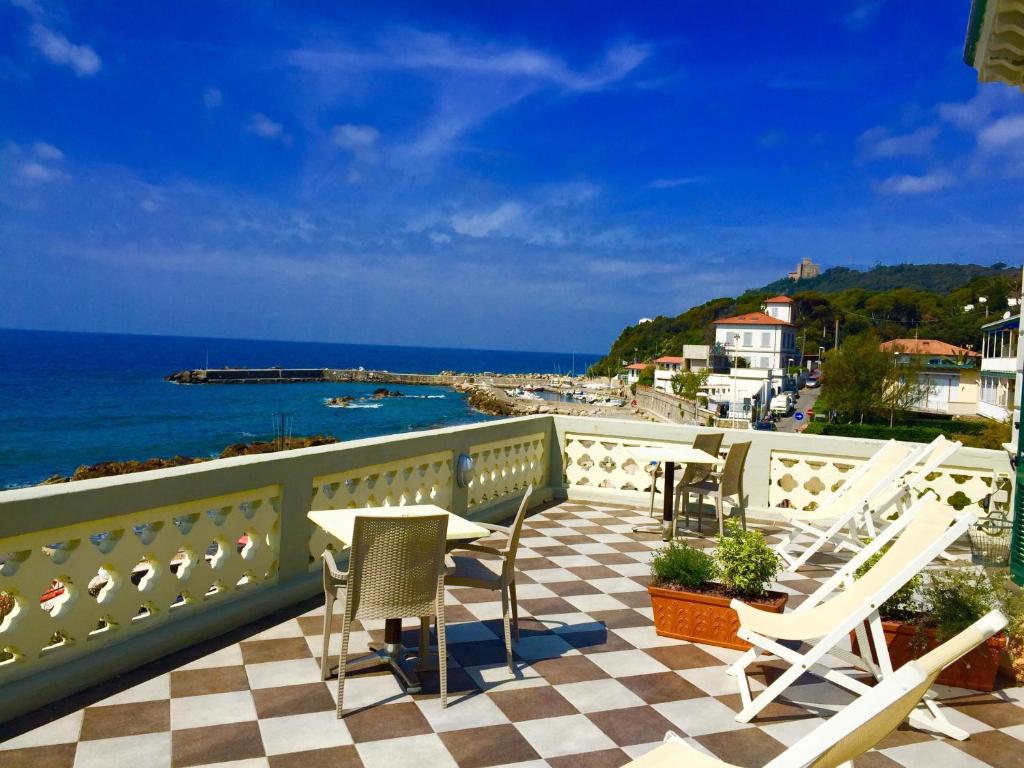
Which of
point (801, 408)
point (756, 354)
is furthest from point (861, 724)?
point (756, 354)

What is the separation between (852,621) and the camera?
11.0ft

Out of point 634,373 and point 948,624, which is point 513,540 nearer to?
point 948,624

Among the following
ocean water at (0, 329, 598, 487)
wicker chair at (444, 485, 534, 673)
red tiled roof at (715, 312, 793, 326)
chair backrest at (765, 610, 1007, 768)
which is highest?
red tiled roof at (715, 312, 793, 326)

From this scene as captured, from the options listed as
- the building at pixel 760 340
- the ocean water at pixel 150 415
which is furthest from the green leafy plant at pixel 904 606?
the building at pixel 760 340

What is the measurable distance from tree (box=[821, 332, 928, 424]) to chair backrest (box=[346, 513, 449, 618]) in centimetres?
5738

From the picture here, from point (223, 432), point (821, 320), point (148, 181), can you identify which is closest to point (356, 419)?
point (223, 432)

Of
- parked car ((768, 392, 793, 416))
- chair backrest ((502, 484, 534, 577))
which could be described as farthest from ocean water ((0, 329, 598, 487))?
chair backrest ((502, 484, 534, 577))

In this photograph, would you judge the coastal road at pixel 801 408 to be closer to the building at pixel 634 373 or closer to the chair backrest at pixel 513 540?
the building at pixel 634 373

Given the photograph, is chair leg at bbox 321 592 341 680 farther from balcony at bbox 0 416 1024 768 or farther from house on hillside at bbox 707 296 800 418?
house on hillside at bbox 707 296 800 418

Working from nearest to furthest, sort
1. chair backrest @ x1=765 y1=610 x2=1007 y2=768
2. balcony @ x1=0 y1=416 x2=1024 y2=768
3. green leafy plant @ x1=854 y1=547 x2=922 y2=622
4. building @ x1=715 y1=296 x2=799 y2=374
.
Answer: chair backrest @ x1=765 y1=610 x2=1007 y2=768, balcony @ x1=0 y1=416 x2=1024 y2=768, green leafy plant @ x1=854 y1=547 x2=922 y2=622, building @ x1=715 y1=296 x2=799 y2=374

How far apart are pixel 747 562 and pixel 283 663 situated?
105 inches

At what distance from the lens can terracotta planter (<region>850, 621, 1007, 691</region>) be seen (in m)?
4.00

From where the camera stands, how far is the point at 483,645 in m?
4.50

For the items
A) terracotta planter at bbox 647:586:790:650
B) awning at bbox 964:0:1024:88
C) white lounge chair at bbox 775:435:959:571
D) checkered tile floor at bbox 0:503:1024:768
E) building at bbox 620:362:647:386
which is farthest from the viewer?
building at bbox 620:362:647:386
